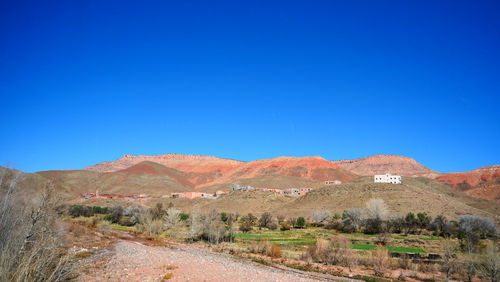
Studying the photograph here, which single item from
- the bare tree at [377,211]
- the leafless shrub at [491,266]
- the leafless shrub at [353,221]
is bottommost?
the leafless shrub at [491,266]

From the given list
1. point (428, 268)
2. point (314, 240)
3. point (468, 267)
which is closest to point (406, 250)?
point (314, 240)

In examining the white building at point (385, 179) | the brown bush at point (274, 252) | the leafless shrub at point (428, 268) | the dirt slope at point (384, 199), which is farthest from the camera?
the white building at point (385, 179)

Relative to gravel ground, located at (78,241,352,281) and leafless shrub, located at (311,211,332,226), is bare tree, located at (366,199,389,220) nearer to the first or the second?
leafless shrub, located at (311,211,332,226)

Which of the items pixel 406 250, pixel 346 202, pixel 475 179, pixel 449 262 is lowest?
pixel 406 250

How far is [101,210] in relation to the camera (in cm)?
7644

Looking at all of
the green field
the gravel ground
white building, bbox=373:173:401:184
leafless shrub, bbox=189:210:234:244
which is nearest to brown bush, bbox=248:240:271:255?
the green field

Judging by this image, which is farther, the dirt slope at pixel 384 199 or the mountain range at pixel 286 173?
the mountain range at pixel 286 173

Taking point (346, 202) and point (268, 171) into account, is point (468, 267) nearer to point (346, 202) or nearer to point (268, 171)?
point (346, 202)

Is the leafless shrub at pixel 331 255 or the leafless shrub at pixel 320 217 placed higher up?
the leafless shrub at pixel 320 217

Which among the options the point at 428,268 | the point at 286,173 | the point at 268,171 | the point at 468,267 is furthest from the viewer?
the point at 268,171

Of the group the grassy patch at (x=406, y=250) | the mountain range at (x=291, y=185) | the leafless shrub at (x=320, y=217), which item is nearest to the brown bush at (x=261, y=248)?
the grassy patch at (x=406, y=250)

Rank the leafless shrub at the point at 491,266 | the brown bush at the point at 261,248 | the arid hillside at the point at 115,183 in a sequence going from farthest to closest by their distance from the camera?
the arid hillside at the point at 115,183, the brown bush at the point at 261,248, the leafless shrub at the point at 491,266

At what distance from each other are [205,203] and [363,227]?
44704 mm

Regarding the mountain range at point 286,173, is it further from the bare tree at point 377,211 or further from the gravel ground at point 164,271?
the gravel ground at point 164,271
